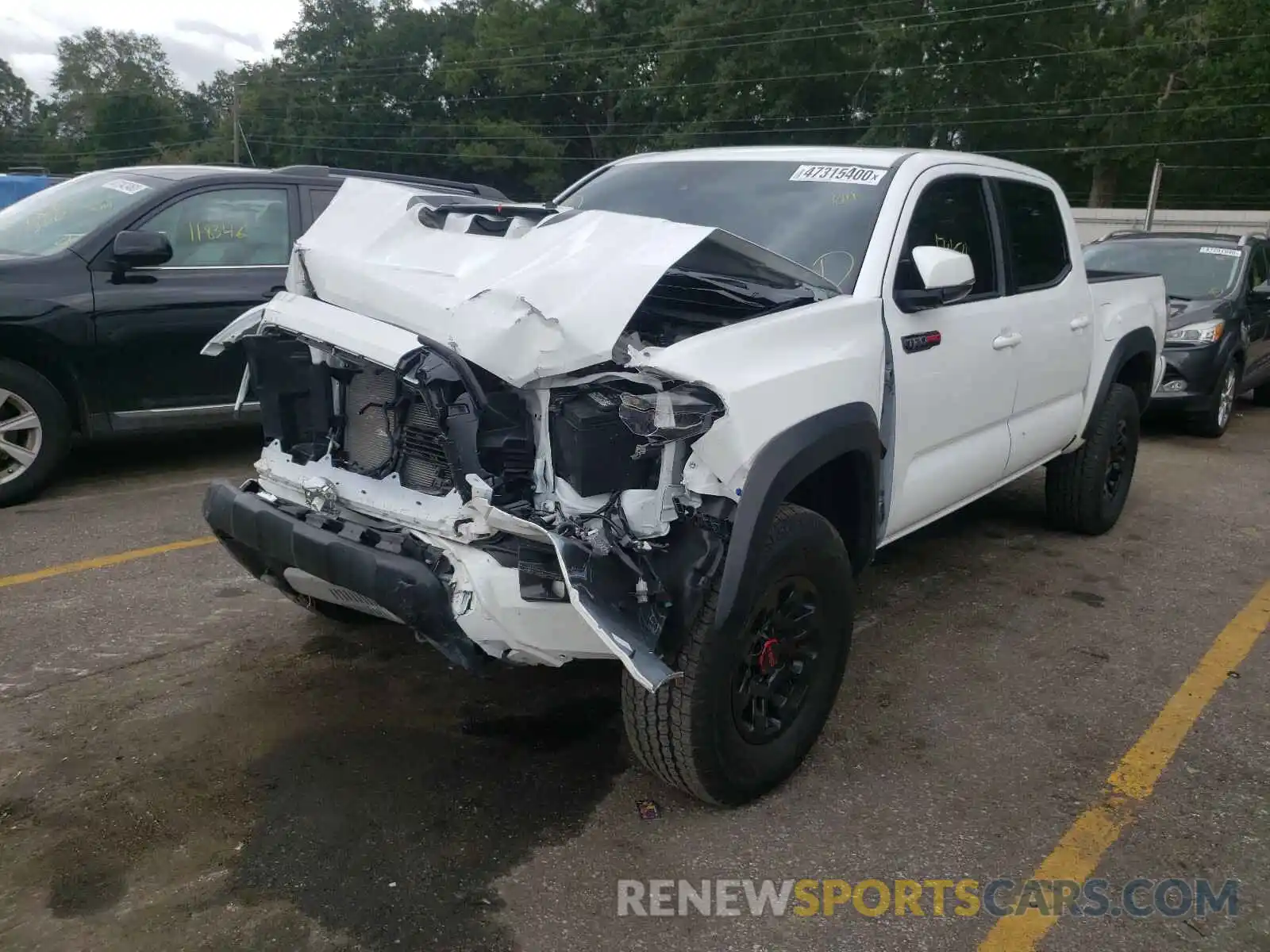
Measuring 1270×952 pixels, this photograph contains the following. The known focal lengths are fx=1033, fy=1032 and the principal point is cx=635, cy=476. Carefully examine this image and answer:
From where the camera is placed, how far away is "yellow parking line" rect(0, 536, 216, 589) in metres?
4.45

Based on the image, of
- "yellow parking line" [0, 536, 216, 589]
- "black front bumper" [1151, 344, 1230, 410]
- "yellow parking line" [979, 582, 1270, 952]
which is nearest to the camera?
"yellow parking line" [979, 582, 1270, 952]

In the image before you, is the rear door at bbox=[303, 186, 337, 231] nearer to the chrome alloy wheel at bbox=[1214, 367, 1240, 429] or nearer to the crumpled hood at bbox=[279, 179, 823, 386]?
the crumpled hood at bbox=[279, 179, 823, 386]

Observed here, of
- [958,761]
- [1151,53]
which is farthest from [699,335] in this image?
[1151,53]

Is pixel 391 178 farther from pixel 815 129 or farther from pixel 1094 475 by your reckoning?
pixel 815 129

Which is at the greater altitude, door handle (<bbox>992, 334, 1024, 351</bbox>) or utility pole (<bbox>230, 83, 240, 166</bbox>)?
utility pole (<bbox>230, 83, 240, 166</bbox>)

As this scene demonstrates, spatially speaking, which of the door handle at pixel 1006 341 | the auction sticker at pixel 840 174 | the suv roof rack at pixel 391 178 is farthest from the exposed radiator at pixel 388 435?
the suv roof rack at pixel 391 178

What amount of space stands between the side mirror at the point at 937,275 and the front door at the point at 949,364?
5cm

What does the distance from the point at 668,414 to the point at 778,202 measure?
1653mm

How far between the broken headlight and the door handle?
198 cm

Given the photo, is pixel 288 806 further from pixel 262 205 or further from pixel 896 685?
pixel 262 205

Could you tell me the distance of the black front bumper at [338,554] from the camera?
2.64 m

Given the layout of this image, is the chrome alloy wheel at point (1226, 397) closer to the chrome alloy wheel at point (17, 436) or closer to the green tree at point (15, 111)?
the chrome alloy wheel at point (17, 436)

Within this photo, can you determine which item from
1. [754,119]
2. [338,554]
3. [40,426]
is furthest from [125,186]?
[754,119]

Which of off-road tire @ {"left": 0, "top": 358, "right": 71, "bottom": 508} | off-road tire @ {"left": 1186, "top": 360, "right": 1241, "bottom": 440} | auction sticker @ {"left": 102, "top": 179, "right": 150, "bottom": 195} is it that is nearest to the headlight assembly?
off-road tire @ {"left": 1186, "top": 360, "right": 1241, "bottom": 440}
